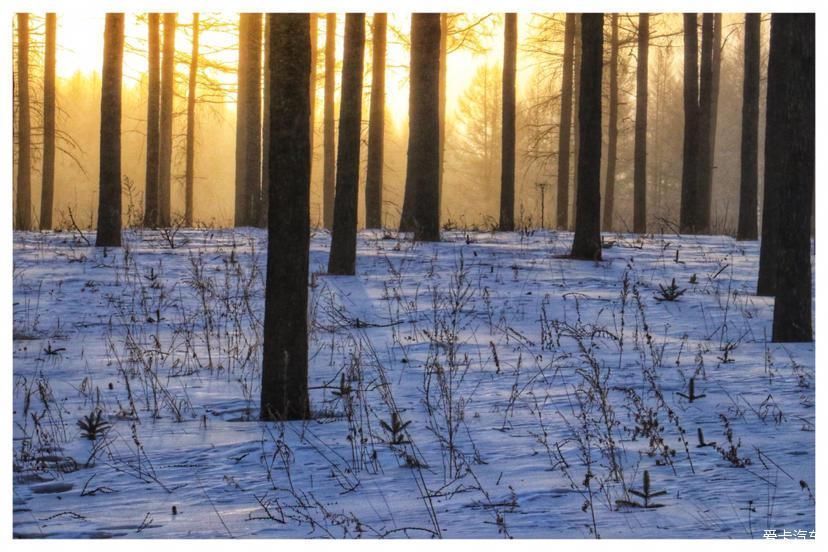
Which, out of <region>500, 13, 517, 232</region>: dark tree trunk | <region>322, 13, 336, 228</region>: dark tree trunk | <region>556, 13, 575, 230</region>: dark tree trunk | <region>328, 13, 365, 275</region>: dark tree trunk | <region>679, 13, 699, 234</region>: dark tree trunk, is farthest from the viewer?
<region>322, 13, 336, 228</region>: dark tree trunk

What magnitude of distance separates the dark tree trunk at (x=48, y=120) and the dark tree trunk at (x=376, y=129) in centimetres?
793

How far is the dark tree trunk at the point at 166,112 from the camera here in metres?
22.0

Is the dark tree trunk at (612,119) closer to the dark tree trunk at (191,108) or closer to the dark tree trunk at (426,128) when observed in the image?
the dark tree trunk at (426,128)

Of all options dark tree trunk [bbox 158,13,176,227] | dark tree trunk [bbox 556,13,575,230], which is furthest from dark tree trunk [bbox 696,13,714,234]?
dark tree trunk [bbox 158,13,176,227]

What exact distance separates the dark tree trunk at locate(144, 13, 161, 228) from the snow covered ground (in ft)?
24.6

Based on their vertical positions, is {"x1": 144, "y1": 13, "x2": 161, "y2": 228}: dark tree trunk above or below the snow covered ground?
above

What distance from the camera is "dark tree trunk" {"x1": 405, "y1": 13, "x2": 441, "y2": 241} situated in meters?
15.4

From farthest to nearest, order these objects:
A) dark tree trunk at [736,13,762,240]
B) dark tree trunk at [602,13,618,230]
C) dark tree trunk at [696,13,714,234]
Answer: dark tree trunk at [602,13,618,230] < dark tree trunk at [696,13,714,234] < dark tree trunk at [736,13,762,240]

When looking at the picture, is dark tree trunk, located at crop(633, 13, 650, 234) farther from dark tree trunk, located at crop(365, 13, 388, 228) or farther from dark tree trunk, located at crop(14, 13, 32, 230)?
dark tree trunk, located at crop(14, 13, 32, 230)

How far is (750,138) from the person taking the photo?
695 inches

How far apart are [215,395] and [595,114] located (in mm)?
8332

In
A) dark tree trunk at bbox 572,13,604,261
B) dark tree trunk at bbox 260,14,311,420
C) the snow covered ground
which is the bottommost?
the snow covered ground

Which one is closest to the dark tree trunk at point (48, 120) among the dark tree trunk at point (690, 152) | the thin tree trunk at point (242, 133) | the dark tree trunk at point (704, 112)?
the thin tree trunk at point (242, 133)
